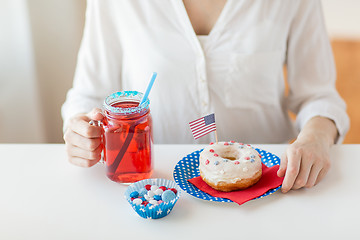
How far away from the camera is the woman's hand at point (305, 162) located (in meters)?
0.98

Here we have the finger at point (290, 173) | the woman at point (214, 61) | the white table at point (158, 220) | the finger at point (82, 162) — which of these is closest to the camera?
the white table at point (158, 220)

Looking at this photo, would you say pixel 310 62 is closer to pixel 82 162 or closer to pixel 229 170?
pixel 229 170

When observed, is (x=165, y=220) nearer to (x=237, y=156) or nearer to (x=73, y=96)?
(x=237, y=156)

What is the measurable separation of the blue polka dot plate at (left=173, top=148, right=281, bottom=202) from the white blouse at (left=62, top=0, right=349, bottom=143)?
26 cm

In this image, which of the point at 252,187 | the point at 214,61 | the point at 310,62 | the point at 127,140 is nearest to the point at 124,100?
the point at 127,140

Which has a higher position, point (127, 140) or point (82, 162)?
point (127, 140)

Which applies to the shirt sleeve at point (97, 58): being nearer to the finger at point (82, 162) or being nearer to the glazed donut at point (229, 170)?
the finger at point (82, 162)

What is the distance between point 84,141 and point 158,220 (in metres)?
0.28

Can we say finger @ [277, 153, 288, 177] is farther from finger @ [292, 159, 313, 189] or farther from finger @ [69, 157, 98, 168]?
finger @ [69, 157, 98, 168]

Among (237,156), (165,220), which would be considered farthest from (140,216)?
(237,156)

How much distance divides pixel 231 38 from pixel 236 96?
189 mm

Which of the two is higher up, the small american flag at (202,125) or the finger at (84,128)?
the small american flag at (202,125)

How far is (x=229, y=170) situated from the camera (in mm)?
943

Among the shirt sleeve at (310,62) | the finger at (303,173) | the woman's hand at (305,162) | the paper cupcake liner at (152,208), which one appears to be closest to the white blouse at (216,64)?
the shirt sleeve at (310,62)
